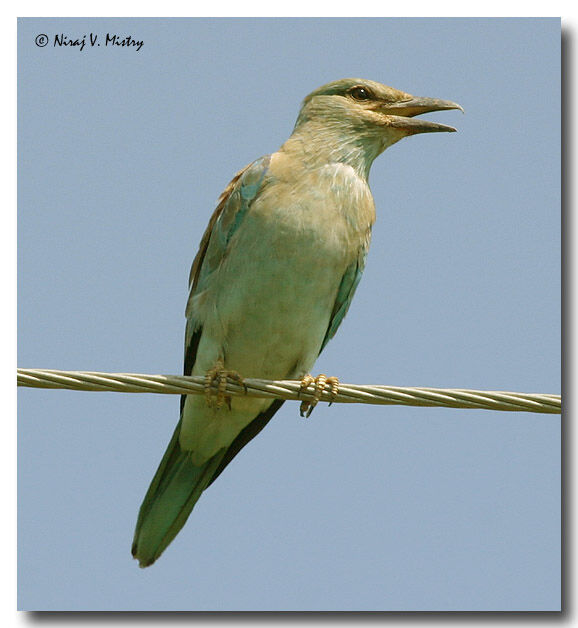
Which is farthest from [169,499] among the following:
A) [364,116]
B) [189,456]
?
[364,116]

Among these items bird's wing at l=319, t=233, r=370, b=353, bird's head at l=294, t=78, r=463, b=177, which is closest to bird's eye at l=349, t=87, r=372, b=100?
bird's head at l=294, t=78, r=463, b=177

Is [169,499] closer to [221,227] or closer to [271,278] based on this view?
[271,278]

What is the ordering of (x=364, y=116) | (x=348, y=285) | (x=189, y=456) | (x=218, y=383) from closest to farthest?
1. (x=218, y=383)
2. (x=348, y=285)
3. (x=189, y=456)
4. (x=364, y=116)

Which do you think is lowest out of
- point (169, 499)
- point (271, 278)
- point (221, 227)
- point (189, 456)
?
point (169, 499)

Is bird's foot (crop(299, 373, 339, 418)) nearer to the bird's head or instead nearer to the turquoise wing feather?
the turquoise wing feather

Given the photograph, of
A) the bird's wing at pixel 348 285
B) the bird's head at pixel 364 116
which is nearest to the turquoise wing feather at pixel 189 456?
the bird's head at pixel 364 116

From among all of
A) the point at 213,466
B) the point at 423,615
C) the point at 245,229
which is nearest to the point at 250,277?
the point at 245,229
